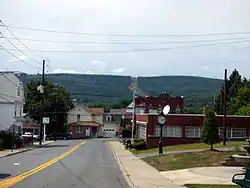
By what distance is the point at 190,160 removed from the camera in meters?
32.1

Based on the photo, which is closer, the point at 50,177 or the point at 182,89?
the point at 50,177

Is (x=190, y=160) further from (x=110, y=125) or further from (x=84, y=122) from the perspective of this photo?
(x=110, y=125)

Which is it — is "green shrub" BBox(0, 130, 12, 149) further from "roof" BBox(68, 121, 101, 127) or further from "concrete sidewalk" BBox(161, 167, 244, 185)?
"roof" BBox(68, 121, 101, 127)

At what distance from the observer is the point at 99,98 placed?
19038 cm

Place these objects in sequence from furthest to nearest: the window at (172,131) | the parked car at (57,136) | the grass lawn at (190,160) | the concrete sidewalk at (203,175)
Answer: the parked car at (57,136) → the window at (172,131) → the grass lawn at (190,160) → the concrete sidewalk at (203,175)

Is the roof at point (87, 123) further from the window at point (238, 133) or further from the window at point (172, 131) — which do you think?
the window at point (238, 133)

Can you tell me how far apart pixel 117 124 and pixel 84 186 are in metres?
139

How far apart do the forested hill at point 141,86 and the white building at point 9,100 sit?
54.8 m

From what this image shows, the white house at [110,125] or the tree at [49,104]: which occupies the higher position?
the tree at [49,104]

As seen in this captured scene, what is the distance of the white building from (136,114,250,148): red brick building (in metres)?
20.4

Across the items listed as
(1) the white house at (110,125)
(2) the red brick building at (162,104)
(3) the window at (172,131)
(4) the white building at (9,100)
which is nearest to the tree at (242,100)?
(2) the red brick building at (162,104)

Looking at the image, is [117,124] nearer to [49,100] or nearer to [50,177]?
[49,100]

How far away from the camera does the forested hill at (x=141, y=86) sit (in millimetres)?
144500

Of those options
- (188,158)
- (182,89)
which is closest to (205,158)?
(188,158)
